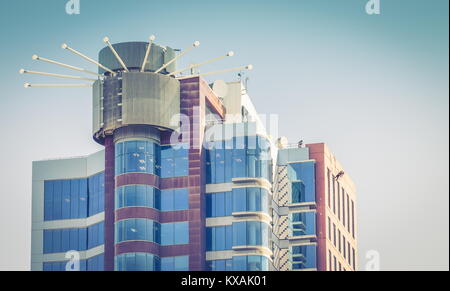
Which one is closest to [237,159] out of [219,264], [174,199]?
[174,199]

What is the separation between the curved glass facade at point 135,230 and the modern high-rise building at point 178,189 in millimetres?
116

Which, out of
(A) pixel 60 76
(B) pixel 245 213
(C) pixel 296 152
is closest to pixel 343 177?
(C) pixel 296 152

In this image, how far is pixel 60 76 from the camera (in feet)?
500

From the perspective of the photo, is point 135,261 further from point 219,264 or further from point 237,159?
point 237,159

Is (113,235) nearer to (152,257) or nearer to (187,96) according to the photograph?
(152,257)

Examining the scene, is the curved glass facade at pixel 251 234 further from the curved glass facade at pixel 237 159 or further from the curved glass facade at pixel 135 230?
the curved glass facade at pixel 135 230

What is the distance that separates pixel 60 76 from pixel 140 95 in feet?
37.3

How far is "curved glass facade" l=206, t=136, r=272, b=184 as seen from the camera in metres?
161

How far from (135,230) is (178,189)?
8.00 m

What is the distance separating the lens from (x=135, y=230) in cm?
15750

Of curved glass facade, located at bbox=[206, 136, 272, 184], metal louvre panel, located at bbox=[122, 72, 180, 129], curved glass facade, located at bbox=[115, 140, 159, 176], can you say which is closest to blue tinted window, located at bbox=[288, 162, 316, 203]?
curved glass facade, located at bbox=[206, 136, 272, 184]

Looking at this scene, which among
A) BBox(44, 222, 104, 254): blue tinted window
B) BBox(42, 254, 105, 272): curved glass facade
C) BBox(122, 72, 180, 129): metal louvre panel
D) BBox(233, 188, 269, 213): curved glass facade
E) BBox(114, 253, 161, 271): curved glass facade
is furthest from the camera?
BBox(44, 222, 104, 254): blue tinted window

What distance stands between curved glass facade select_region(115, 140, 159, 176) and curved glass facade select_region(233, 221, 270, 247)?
12.3 meters

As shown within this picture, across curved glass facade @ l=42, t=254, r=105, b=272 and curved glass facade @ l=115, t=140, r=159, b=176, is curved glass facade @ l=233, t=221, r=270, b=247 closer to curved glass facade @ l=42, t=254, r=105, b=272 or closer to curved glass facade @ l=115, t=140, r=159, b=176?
curved glass facade @ l=115, t=140, r=159, b=176
